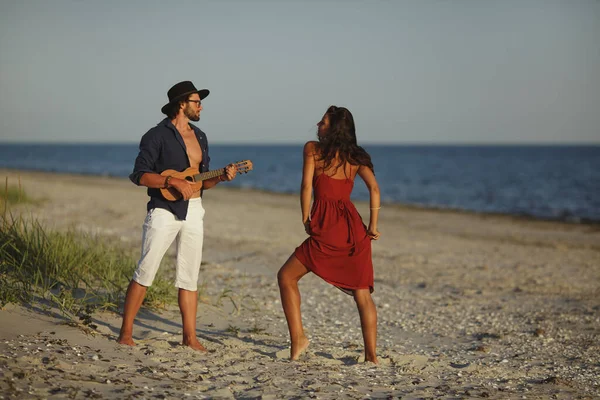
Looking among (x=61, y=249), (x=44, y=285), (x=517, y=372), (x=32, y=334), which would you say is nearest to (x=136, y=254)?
(x=61, y=249)

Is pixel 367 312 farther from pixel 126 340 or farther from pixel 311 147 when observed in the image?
pixel 126 340

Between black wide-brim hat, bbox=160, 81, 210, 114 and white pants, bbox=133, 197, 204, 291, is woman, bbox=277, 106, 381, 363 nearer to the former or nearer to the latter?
white pants, bbox=133, 197, 204, 291

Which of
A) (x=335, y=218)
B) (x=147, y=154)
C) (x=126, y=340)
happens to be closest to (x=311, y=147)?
(x=335, y=218)

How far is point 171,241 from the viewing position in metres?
5.38

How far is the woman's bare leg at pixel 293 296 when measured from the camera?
208 inches

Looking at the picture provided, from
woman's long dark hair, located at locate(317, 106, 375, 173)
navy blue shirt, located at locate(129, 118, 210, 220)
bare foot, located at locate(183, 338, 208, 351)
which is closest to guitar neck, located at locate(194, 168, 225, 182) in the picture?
navy blue shirt, located at locate(129, 118, 210, 220)

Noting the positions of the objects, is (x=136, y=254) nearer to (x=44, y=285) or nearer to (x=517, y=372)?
(x=44, y=285)

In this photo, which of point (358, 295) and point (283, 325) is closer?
point (358, 295)

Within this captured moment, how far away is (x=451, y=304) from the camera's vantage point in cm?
856

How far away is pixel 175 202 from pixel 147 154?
44 centimetres

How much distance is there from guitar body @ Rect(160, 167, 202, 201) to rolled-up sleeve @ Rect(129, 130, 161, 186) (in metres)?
0.14

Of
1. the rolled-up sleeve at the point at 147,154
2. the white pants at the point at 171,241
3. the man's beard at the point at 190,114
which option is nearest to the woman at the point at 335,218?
the white pants at the point at 171,241

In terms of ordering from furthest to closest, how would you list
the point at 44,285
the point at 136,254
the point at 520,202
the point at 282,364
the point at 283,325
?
1. the point at 520,202
2. the point at 136,254
3. the point at 283,325
4. the point at 44,285
5. the point at 282,364

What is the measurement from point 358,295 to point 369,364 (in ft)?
1.98
